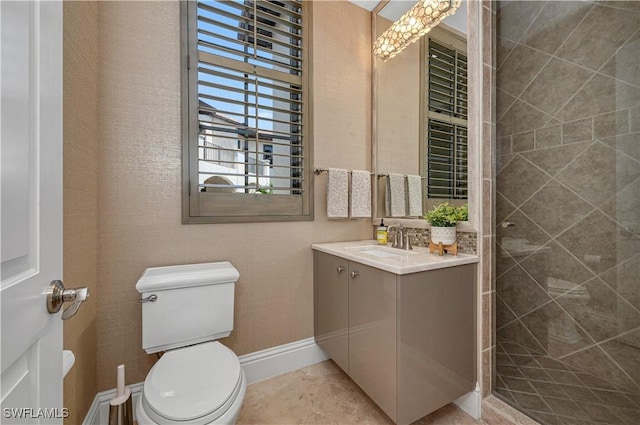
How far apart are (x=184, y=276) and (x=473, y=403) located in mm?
1728

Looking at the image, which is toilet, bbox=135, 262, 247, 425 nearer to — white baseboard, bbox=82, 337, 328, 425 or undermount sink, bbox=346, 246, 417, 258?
white baseboard, bbox=82, 337, 328, 425

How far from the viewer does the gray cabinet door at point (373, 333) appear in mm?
1245

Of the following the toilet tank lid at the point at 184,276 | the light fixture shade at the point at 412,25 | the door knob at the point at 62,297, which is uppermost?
the light fixture shade at the point at 412,25

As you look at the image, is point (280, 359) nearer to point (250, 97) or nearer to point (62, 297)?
point (62, 297)

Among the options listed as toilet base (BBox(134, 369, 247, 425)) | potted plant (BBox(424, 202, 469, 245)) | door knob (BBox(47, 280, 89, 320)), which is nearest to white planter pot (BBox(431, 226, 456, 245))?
potted plant (BBox(424, 202, 469, 245))

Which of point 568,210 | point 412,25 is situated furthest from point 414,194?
point 412,25

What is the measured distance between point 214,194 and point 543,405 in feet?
7.22

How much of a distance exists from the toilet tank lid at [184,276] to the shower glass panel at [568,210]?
1593 mm

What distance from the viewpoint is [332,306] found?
5.63 ft

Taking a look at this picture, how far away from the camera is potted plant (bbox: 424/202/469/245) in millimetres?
1504

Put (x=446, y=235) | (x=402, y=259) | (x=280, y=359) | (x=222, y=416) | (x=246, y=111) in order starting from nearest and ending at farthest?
(x=222, y=416), (x=402, y=259), (x=446, y=235), (x=246, y=111), (x=280, y=359)

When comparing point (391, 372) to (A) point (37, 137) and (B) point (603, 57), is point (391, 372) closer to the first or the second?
(A) point (37, 137)

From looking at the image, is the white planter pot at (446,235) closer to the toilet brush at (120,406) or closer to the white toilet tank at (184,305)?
the white toilet tank at (184,305)

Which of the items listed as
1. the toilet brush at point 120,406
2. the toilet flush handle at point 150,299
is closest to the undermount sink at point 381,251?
the toilet flush handle at point 150,299
